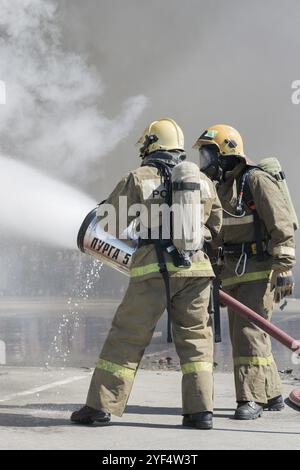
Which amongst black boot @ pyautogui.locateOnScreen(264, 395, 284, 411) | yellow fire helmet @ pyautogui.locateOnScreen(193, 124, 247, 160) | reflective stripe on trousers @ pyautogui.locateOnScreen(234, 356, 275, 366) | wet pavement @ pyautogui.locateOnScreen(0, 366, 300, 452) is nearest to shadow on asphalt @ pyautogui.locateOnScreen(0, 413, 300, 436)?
wet pavement @ pyautogui.locateOnScreen(0, 366, 300, 452)

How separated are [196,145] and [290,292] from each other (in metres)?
0.94

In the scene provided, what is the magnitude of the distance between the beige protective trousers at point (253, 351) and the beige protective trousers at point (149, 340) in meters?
0.44

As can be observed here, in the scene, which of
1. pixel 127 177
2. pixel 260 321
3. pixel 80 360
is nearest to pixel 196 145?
pixel 127 177

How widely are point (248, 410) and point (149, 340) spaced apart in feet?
2.31

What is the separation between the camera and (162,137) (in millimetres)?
3967

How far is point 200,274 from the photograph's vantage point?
3.83 meters

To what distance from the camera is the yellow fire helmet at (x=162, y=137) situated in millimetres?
3967

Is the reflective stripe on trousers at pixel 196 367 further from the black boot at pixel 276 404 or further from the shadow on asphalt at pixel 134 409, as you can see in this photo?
the black boot at pixel 276 404

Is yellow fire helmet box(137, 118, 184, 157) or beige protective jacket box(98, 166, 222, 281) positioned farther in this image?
yellow fire helmet box(137, 118, 184, 157)

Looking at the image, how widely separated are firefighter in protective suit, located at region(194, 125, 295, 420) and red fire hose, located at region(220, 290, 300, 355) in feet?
0.99

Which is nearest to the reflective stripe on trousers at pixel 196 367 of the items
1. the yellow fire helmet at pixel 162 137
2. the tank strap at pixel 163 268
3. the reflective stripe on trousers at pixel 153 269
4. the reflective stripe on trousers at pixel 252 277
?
the tank strap at pixel 163 268

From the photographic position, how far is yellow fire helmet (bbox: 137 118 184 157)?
397cm

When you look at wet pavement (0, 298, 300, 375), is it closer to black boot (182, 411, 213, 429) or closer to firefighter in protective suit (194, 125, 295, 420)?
firefighter in protective suit (194, 125, 295, 420)
